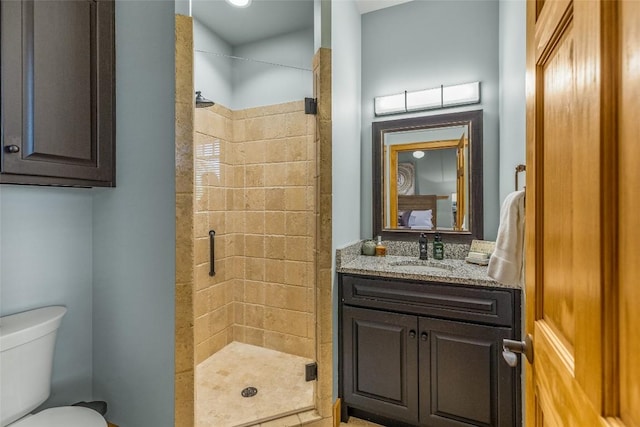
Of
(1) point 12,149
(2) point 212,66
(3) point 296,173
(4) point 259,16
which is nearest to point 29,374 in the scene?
(1) point 12,149

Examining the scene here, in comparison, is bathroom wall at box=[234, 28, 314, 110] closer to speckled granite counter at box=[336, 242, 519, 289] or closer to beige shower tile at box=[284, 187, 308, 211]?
beige shower tile at box=[284, 187, 308, 211]

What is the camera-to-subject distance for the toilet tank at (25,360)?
1227mm

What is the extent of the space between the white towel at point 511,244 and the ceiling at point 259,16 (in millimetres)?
1863

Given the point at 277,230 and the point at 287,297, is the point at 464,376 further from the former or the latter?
the point at 277,230

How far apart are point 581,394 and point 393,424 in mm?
1617

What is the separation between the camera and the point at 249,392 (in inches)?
79.8

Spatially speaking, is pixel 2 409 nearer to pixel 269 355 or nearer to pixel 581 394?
pixel 269 355

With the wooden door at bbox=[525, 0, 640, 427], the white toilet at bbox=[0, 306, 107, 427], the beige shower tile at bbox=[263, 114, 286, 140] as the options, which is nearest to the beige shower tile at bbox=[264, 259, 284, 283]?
the beige shower tile at bbox=[263, 114, 286, 140]

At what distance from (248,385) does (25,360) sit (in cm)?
123

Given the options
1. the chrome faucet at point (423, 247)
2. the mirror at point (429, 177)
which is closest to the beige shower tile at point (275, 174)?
the mirror at point (429, 177)

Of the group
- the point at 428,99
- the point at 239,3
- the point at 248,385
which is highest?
the point at 239,3

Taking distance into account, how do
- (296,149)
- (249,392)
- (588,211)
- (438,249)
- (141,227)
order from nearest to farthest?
(588,211)
(141,227)
(249,392)
(438,249)
(296,149)

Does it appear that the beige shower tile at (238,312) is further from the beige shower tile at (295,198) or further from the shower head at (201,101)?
the shower head at (201,101)

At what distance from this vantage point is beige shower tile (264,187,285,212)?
8.38ft
